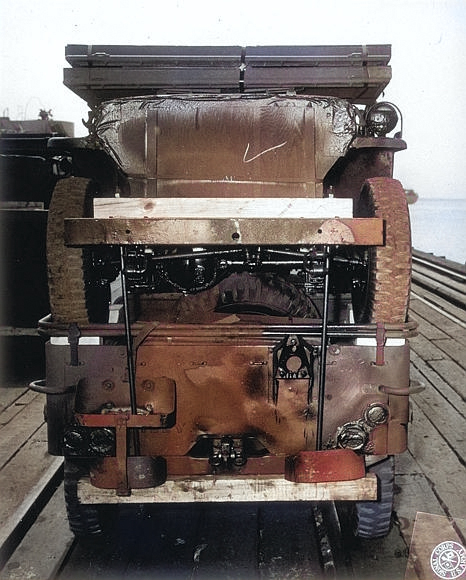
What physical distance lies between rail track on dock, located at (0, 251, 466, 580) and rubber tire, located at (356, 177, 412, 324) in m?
1.32

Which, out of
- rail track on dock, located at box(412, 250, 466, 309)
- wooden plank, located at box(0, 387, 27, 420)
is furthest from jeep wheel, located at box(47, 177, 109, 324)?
rail track on dock, located at box(412, 250, 466, 309)

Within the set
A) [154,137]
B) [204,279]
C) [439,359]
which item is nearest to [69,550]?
[204,279]

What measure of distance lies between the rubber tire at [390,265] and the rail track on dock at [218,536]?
52.0 inches

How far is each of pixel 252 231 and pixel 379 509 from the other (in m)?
1.82

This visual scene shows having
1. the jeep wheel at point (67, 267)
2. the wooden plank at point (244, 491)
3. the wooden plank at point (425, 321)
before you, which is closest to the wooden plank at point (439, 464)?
the wooden plank at point (244, 491)

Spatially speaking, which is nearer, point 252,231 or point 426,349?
point 252,231

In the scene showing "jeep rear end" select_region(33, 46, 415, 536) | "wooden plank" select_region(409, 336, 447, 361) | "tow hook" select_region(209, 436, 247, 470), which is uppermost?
"jeep rear end" select_region(33, 46, 415, 536)

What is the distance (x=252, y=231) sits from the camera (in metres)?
2.43

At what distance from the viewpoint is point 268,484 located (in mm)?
2793

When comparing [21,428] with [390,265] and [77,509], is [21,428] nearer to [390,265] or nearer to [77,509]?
[77,509]

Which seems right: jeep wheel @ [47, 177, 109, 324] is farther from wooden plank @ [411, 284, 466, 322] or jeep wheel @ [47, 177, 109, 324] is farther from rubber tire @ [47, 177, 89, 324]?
wooden plank @ [411, 284, 466, 322]

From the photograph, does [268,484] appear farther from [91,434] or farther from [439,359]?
[439,359]

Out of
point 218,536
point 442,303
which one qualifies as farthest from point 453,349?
point 218,536

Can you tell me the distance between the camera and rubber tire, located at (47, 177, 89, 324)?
292 cm
